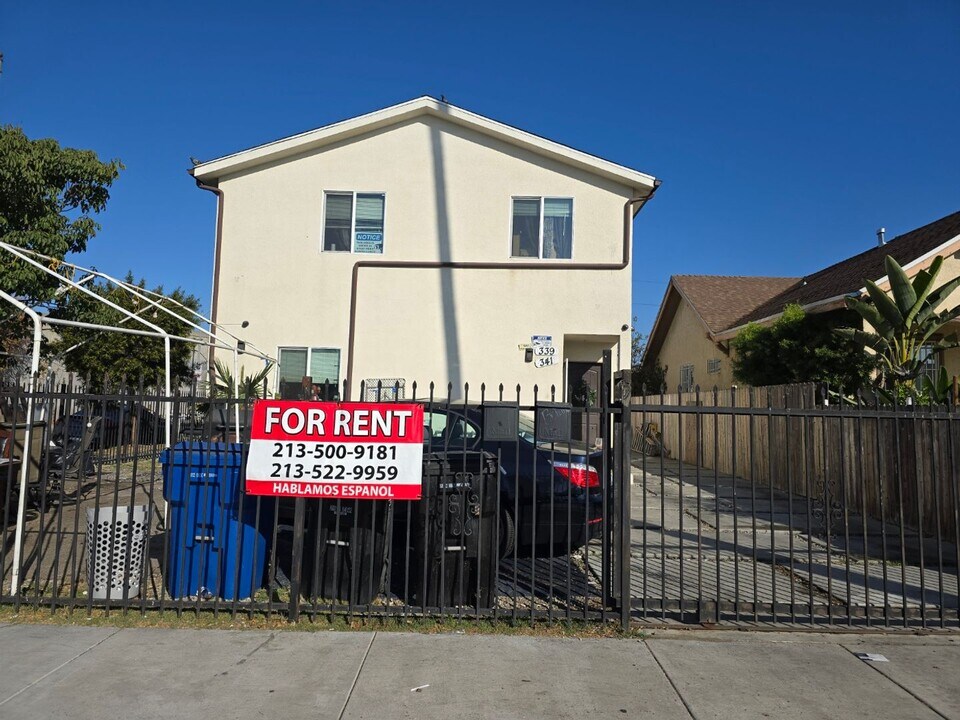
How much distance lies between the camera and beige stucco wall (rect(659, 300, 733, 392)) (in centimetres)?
1970

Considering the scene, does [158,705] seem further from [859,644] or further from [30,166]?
[30,166]

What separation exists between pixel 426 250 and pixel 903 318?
7877mm

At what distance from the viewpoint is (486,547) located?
540cm

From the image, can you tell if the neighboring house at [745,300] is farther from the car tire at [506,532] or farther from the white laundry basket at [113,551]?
the white laundry basket at [113,551]

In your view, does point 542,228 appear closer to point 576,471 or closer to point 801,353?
point 801,353

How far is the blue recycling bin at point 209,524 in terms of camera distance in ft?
17.8

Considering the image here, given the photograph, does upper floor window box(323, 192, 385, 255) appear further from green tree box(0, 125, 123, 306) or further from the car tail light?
the car tail light

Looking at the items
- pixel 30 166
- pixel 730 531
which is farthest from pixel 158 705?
pixel 30 166

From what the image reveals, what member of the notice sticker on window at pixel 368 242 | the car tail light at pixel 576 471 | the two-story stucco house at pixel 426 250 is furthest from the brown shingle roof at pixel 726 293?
the car tail light at pixel 576 471

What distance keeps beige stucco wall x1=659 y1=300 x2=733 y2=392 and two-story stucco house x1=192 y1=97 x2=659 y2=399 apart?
7444mm

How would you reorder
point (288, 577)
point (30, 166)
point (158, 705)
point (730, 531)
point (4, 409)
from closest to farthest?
point (158, 705) → point (288, 577) → point (730, 531) → point (4, 409) → point (30, 166)

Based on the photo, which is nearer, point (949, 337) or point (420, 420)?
point (420, 420)

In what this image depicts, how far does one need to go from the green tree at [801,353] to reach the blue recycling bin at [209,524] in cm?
1132

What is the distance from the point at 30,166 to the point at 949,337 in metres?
17.3
